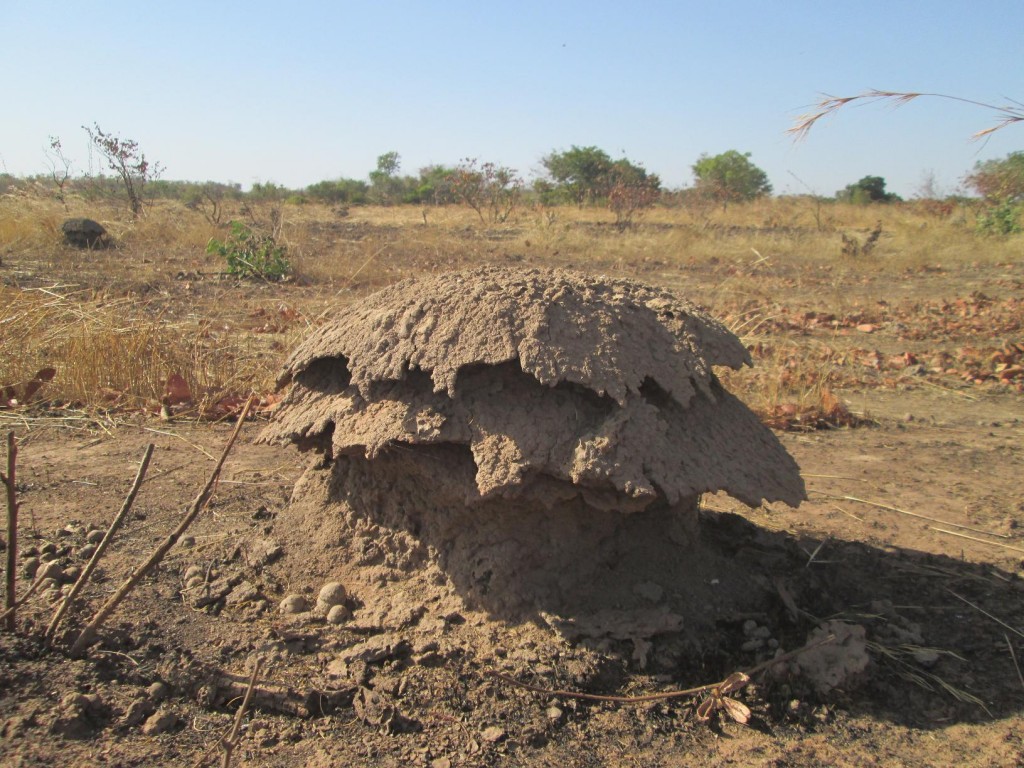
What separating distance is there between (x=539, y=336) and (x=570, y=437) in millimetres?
337

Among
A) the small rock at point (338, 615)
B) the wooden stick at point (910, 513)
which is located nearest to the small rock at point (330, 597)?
the small rock at point (338, 615)

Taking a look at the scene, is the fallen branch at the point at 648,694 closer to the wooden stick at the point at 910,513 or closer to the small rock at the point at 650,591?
the small rock at the point at 650,591

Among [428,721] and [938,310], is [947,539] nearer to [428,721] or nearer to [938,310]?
[428,721]

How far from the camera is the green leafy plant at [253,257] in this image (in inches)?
424

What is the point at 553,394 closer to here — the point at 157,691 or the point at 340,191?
the point at 157,691

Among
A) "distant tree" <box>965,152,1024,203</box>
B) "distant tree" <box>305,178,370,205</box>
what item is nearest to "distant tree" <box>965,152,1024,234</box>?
"distant tree" <box>965,152,1024,203</box>

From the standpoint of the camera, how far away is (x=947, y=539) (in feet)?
11.9

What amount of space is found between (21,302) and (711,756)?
18.1 feet

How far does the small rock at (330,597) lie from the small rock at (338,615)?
0.04 metres

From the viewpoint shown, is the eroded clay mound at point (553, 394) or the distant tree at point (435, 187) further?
the distant tree at point (435, 187)

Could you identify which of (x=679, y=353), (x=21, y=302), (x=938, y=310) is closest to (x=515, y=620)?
(x=679, y=353)

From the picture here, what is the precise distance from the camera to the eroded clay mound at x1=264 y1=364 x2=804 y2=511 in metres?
2.32

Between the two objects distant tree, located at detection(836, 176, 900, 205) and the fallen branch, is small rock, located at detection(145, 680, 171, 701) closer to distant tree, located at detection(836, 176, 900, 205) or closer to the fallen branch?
the fallen branch

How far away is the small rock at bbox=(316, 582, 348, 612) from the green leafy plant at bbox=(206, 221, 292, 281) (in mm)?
8509
